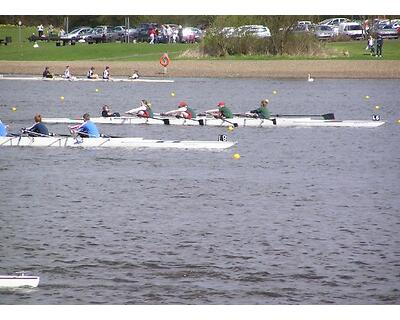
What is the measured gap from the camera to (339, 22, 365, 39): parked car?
45.6 metres

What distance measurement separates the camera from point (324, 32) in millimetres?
47438

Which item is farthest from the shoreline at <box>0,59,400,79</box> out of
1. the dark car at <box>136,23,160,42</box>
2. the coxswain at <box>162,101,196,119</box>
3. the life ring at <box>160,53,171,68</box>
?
the coxswain at <box>162,101,196,119</box>

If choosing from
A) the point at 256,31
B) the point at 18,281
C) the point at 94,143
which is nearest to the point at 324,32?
the point at 256,31

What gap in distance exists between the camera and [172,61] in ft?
164

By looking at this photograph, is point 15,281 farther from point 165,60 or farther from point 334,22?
point 334,22

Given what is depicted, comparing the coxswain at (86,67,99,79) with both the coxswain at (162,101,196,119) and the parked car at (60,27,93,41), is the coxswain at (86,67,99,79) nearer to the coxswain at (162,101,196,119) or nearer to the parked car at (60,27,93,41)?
the parked car at (60,27,93,41)

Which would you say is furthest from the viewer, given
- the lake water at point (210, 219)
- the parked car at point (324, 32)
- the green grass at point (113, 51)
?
the parked car at point (324, 32)

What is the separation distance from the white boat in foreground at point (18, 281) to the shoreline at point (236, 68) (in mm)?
30813

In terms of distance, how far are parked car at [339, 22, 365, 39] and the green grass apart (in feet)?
1.11

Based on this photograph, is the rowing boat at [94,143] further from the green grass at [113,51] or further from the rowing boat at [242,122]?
the green grass at [113,51]

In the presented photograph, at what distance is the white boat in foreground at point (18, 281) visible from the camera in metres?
14.2

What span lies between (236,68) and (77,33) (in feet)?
28.4

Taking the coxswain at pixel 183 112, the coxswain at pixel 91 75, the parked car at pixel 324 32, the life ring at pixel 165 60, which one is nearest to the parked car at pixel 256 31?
the parked car at pixel 324 32
